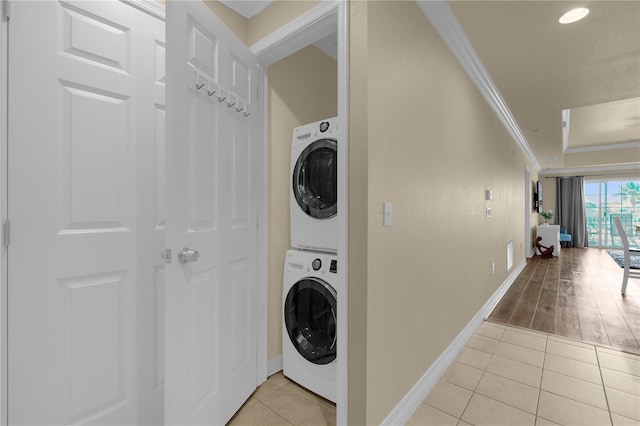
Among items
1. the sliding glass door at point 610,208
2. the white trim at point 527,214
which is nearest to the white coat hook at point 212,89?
the white trim at point 527,214

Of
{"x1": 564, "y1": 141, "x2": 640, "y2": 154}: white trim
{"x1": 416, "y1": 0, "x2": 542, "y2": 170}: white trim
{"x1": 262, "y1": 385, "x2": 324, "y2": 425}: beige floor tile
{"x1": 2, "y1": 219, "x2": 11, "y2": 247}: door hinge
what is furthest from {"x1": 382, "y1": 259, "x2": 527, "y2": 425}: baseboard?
{"x1": 564, "y1": 141, "x2": 640, "y2": 154}: white trim

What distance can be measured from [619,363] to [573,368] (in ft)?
1.33

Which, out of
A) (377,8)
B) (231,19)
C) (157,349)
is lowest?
(157,349)

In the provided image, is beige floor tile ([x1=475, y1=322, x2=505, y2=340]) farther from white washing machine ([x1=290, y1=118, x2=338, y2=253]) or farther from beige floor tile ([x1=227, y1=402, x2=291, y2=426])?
beige floor tile ([x1=227, y1=402, x2=291, y2=426])

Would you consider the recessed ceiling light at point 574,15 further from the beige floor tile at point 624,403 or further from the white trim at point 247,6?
the beige floor tile at point 624,403

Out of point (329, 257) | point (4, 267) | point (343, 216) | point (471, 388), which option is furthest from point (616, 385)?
point (4, 267)

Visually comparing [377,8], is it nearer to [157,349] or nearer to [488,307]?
[157,349]

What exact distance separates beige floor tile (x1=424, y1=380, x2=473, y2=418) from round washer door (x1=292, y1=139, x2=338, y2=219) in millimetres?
1305

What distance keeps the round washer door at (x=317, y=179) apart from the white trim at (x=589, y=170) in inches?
385

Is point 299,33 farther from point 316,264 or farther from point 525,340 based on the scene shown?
point 525,340

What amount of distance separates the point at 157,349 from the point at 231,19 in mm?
2020

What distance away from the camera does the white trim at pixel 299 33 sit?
1.49m

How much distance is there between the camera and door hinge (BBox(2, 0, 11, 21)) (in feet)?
3.54

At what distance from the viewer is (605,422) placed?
1.60 m
